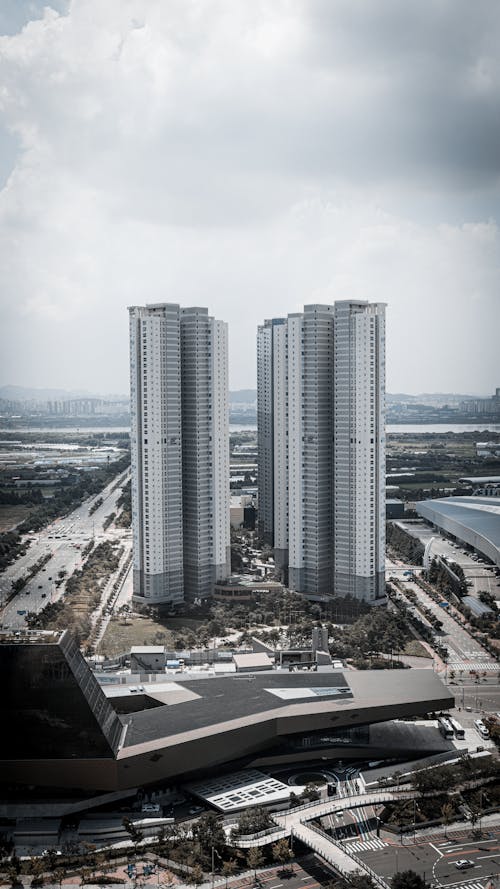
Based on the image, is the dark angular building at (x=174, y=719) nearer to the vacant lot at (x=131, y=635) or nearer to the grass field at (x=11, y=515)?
the vacant lot at (x=131, y=635)

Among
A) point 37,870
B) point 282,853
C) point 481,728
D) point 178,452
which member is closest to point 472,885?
point 282,853

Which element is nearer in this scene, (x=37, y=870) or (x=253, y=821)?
(x=37, y=870)

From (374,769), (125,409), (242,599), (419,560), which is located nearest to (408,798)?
(374,769)

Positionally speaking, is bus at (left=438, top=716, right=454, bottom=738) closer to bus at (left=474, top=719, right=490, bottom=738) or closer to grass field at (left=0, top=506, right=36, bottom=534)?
bus at (left=474, top=719, right=490, bottom=738)

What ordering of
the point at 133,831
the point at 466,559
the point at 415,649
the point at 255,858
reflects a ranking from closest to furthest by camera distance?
the point at 255,858, the point at 133,831, the point at 415,649, the point at 466,559

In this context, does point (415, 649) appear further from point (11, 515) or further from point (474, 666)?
point (11, 515)

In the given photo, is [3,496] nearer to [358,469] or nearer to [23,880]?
[358,469]

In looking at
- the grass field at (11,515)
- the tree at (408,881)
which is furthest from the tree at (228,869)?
the grass field at (11,515)
